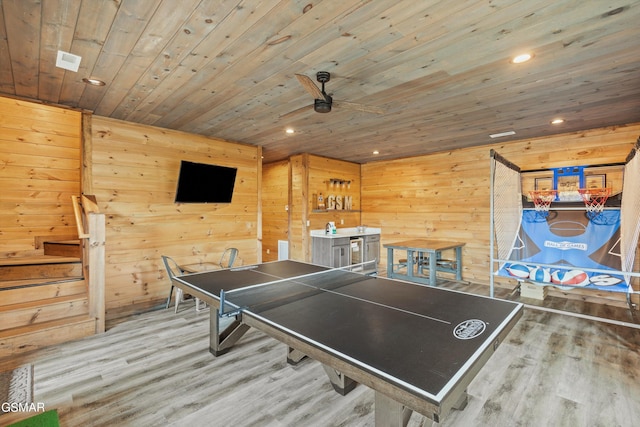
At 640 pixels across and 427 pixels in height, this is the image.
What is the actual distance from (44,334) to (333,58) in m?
3.70

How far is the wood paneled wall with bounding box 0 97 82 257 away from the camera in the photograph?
381 centimetres

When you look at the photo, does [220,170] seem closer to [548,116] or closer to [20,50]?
[20,50]

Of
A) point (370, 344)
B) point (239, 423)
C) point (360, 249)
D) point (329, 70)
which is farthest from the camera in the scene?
point (360, 249)

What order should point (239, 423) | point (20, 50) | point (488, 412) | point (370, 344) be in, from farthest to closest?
point (20, 50)
point (488, 412)
point (239, 423)
point (370, 344)

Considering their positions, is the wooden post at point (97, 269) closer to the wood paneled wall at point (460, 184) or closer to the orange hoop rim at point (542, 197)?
the wood paneled wall at point (460, 184)

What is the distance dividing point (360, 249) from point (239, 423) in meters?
4.70

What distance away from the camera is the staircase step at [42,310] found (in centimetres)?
286

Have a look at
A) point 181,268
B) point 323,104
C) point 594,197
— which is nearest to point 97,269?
point 181,268

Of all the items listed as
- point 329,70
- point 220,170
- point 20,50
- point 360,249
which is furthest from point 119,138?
point 360,249

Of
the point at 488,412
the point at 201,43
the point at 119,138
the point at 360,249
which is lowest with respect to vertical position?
the point at 488,412

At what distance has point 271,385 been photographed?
7.45ft

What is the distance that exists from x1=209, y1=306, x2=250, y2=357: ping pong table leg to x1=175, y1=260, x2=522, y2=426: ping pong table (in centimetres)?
3

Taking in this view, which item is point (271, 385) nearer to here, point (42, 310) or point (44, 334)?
point (44, 334)

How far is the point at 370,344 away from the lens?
1.31 m
